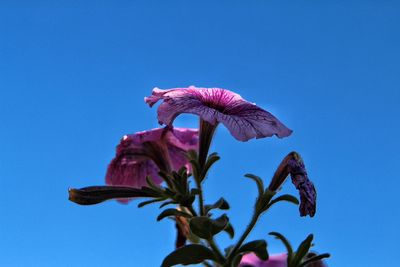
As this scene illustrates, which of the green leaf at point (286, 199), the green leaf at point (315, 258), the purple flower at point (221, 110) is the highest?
the purple flower at point (221, 110)

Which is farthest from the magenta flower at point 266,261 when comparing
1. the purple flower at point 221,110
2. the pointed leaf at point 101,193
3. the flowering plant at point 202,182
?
the purple flower at point 221,110

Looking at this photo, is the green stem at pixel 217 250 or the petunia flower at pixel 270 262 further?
the petunia flower at pixel 270 262

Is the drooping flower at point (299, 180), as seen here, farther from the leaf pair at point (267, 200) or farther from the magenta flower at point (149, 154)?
the magenta flower at point (149, 154)

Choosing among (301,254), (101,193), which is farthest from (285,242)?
(101,193)

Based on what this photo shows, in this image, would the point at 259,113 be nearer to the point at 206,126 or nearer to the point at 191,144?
the point at 206,126

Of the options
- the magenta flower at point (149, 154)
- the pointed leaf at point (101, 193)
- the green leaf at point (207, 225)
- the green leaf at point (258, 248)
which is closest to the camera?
the green leaf at point (207, 225)

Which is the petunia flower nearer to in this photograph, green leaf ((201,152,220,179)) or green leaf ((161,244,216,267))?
green leaf ((161,244,216,267))

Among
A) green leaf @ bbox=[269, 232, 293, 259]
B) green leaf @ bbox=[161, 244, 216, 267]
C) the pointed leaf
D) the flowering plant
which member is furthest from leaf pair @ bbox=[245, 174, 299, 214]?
the pointed leaf
